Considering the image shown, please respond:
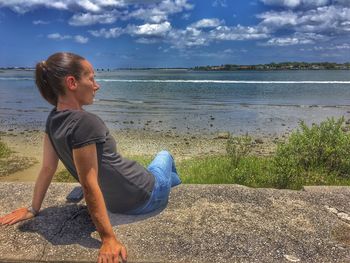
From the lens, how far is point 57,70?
274 cm

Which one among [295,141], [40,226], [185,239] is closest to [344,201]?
[185,239]

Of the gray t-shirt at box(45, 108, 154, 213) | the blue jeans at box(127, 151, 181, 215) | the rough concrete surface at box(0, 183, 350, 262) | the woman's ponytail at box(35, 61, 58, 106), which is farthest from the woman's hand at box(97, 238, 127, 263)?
the woman's ponytail at box(35, 61, 58, 106)

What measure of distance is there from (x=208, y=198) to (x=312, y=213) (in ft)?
3.01

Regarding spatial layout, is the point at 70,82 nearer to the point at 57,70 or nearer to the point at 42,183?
the point at 57,70

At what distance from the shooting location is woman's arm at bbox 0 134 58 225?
3.32 meters

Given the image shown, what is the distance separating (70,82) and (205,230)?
4.93ft

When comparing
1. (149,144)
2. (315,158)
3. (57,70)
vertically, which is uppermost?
(57,70)

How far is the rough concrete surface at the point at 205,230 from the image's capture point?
2924 mm

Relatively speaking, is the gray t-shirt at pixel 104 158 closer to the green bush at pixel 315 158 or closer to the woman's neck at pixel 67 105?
the woman's neck at pixel 67 105

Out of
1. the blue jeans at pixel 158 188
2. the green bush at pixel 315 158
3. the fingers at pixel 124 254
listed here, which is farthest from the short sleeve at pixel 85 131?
the green bush at pixel 315 158

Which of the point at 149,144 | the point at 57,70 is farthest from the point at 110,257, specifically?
the point at 149,144

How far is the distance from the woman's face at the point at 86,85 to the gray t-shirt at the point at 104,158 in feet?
0.43

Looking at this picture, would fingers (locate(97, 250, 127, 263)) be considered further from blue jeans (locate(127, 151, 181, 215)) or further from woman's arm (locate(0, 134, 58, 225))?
woman's arm (locate(0, 134, 58, 225))

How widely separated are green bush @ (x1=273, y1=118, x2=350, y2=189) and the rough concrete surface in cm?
188
